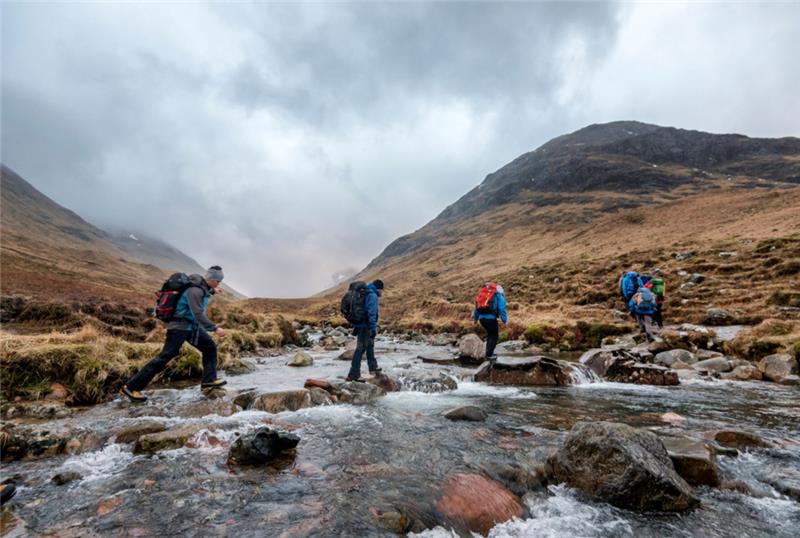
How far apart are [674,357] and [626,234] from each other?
66.1 m

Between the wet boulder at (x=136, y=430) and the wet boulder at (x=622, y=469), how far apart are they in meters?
7.17

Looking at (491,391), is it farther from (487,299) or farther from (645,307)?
(645,307)

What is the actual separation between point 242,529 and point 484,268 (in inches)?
3446

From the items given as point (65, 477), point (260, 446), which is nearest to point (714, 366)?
point (260, 446)

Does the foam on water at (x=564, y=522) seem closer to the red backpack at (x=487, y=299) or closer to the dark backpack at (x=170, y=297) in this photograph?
the dark backpack at (x=170, y=297)

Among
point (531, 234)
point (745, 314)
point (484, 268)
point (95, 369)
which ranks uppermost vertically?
point (531, 234)

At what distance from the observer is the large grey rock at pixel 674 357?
585 inches

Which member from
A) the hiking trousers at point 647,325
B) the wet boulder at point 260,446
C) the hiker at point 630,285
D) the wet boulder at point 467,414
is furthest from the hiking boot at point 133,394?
the hiker at point 630,285

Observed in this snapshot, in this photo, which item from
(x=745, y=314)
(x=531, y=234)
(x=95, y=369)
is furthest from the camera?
(x=531, y=234)

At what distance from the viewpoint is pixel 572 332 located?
2284 centimetres

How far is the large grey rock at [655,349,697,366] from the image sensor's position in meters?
14.9

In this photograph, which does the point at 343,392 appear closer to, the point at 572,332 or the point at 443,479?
the point at 443,479

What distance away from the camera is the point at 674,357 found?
595 inches

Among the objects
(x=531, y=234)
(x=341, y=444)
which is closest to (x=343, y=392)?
(x=341, y=444)
